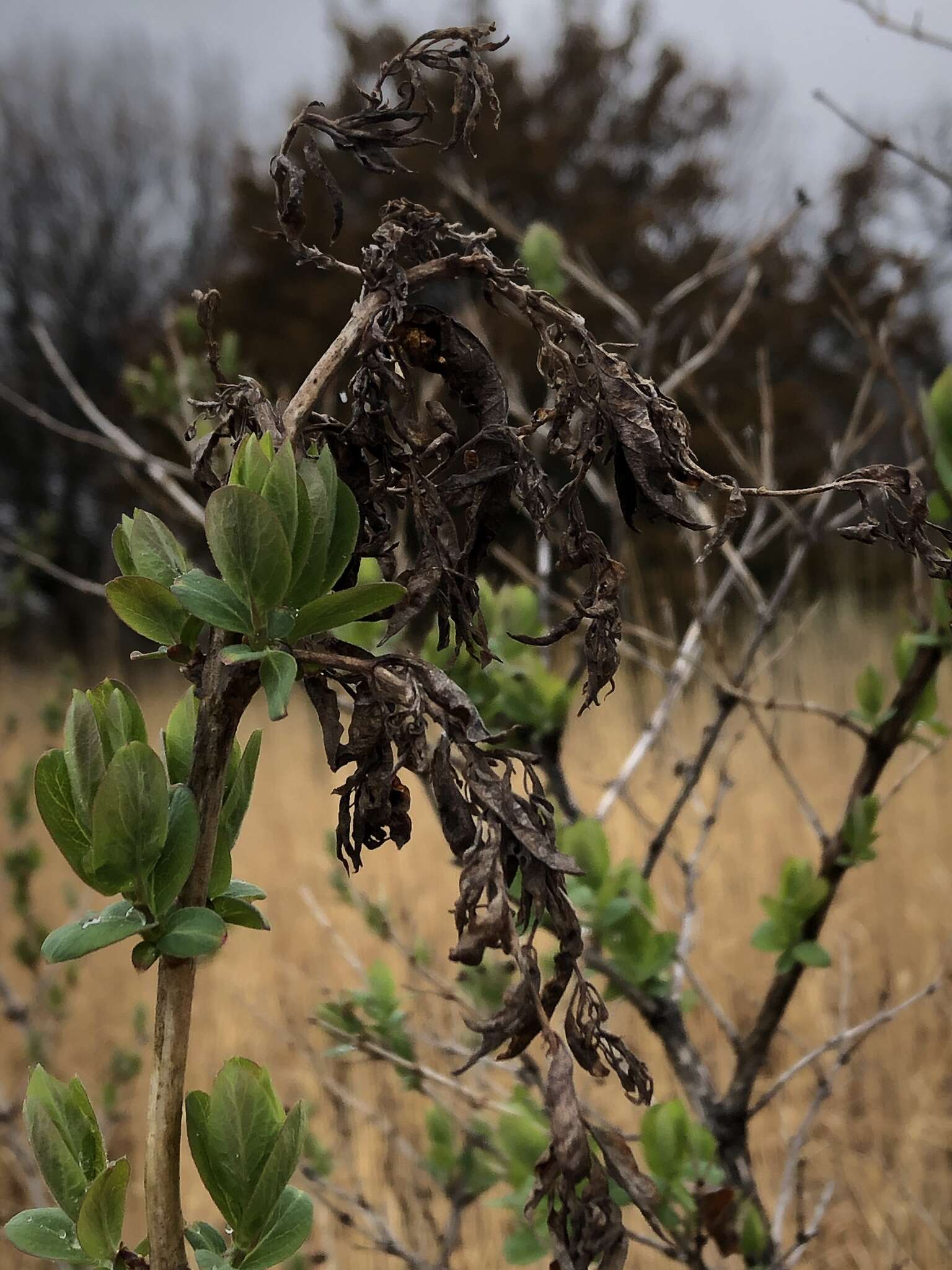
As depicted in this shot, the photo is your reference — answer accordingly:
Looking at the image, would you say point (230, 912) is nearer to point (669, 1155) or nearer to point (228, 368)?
point (669, 1155)

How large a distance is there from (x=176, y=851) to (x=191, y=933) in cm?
2

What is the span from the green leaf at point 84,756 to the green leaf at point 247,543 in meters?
0.04

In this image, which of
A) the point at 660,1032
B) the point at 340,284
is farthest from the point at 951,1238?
the point at 340,284

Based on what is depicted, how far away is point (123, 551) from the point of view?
0.80 feet

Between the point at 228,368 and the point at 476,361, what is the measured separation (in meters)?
0.63

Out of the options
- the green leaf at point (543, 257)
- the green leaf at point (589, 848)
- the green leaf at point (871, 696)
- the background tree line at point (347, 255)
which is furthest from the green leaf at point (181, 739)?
the background tree line at point (347, 255)

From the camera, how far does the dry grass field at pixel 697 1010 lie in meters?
1.26

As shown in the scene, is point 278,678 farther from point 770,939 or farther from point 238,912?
point 770,939

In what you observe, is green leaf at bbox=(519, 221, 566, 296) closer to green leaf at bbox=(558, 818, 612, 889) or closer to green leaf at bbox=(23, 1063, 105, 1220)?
green leaf at bbox=(558, 818, 612, 889)

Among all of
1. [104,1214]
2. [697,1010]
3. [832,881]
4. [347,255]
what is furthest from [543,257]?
[347,255]

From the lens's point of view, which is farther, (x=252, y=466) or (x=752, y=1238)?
(x=752, y=1238)

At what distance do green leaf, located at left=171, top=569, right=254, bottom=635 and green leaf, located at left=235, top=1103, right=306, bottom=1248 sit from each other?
0.35ft

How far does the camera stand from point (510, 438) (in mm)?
239

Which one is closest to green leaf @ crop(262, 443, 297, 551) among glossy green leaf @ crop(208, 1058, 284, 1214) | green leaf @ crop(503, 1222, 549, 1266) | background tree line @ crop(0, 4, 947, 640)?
glossy green leaf @ crop(208, 1058, 284, 1214)
